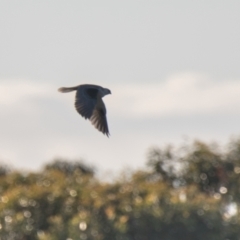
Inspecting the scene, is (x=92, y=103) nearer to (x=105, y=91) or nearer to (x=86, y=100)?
(x=86, y=100)

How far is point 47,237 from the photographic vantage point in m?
41.4

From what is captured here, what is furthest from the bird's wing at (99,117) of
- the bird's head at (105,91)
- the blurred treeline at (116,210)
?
the blurred treeline at (116,210)

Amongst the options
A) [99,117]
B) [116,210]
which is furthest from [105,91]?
[116,210]

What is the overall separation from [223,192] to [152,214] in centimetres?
481

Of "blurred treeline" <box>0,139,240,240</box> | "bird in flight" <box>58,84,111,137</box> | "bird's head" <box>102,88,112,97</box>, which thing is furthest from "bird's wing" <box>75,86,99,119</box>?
"blurred treeline" <box>0,139,240,240</box>

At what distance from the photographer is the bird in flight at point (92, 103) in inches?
1185

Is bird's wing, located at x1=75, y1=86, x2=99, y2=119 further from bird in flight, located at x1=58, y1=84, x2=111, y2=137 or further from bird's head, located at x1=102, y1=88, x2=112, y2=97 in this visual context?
bird's head, located at x1=102, y1=88, x2=112, y2=97

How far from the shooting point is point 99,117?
31.2 metres

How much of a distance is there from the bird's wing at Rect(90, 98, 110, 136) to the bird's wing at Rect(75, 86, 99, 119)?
425 millimetres

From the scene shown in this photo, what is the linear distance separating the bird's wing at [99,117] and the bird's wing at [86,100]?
0.43m

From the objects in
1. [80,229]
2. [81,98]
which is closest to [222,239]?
[80,229]

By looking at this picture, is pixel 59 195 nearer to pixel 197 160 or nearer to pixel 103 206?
pixel 103 206

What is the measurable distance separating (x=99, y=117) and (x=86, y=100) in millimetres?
910

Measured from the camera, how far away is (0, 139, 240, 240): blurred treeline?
41438 mm
